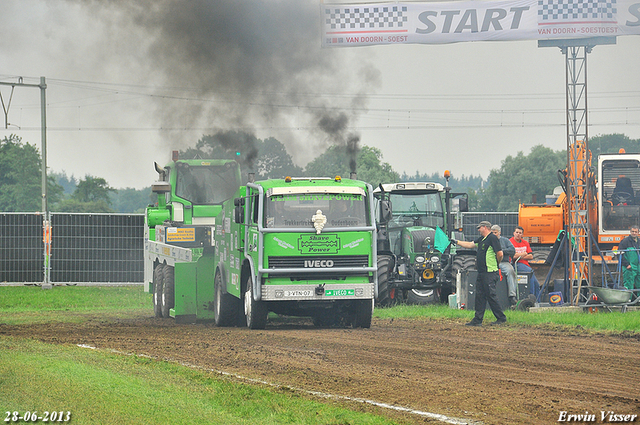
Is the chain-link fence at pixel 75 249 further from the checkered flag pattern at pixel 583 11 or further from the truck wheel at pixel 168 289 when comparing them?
the checkered flag pattern at pixel 583 11

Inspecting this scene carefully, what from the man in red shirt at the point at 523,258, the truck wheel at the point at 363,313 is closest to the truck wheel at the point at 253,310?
the truck wheel at the point at 363,313

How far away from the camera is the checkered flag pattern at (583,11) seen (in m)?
25.2

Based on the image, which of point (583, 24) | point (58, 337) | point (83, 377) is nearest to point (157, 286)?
point (58, 337)

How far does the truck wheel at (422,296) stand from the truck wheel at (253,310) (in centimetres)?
667

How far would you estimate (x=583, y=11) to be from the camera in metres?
25.3

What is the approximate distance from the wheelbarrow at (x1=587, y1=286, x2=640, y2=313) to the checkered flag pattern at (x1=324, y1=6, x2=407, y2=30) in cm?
1230

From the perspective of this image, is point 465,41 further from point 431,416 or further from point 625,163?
point 431,416

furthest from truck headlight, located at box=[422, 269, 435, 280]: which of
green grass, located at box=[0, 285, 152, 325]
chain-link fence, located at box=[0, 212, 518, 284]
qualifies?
chain-link fence, located at box=[0, 212, 518, 284]

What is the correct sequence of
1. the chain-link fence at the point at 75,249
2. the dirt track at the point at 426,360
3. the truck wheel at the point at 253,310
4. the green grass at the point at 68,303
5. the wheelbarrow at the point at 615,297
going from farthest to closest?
the chain-link fence at the point at 75,249
the green grass at the point at 68,303
the wheelbarrow at the point at 615,297
the truck wheel at the point at 253,310
the dirt track at the point at 426,360

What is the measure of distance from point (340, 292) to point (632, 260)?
7.10m

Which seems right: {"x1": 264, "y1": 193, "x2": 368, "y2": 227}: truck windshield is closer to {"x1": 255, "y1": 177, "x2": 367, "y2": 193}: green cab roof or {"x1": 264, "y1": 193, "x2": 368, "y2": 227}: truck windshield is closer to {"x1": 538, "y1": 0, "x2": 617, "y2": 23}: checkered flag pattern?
{"x1": 255, "y1": 177, "x2": 367, "y2": 193}: green cab roof

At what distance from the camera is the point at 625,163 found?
2412 cm

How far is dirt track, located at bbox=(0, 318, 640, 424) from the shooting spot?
826cm

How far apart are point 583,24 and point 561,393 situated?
19.0 meters
